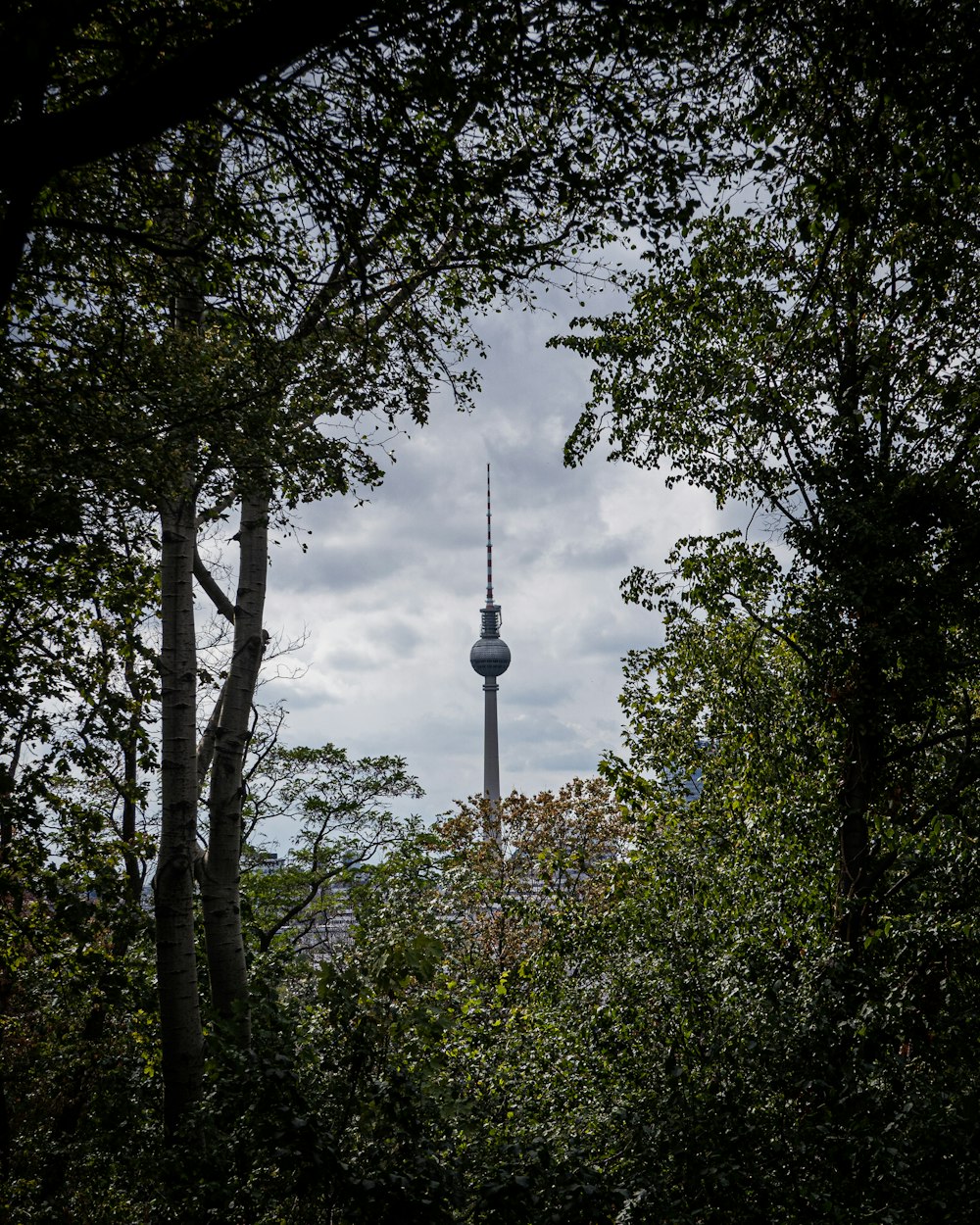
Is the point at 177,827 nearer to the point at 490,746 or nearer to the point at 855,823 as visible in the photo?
the point at 855,823

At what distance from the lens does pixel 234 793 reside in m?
7.21

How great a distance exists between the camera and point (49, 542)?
5.11 meters

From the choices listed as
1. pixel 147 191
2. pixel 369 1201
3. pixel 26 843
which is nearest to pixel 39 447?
pixel 147 191

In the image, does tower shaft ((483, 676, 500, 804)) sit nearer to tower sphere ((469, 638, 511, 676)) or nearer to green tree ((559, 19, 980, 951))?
tower sphere ((469, 638, 511, 676))

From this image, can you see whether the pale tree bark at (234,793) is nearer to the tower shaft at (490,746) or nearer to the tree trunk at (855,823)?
the tree trunk at (855,823)

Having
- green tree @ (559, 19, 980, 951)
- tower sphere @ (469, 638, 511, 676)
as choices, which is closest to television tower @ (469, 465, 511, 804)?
tower sphere @ (469, 638, 511, 676)

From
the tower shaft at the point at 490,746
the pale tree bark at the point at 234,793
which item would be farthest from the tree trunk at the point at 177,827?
the tower shaft at the point at 490,746

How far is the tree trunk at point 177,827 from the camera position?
618 centimetres

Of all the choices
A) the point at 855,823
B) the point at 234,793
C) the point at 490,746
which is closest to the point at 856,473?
the point at 855,823

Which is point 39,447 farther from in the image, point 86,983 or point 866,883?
point 866,883

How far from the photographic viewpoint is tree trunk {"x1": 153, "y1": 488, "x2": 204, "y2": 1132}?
6176 millimetres

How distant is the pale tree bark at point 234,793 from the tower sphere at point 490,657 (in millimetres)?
80146

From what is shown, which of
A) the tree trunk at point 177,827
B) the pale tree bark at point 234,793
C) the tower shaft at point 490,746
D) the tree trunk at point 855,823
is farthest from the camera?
the tower shaft at point 490,746

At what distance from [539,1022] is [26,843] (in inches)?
166
